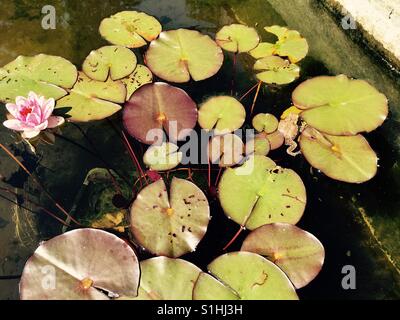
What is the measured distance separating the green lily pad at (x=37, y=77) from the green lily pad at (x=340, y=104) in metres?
1.55

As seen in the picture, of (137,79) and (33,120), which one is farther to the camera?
(137,79)

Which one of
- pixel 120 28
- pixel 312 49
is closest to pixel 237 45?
pixel 312 49

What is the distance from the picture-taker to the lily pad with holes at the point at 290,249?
83.0 inches

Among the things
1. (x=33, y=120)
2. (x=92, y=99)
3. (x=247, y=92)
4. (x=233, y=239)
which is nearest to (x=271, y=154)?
(x=247, y=92)

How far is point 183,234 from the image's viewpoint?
7.18 feet

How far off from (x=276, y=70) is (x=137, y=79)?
0.98 metres

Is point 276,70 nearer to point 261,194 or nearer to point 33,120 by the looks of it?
point 261,194

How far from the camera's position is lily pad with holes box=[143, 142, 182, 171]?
2.47 m

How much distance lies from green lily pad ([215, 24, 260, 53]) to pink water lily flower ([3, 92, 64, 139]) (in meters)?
1.34

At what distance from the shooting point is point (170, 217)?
223cm
